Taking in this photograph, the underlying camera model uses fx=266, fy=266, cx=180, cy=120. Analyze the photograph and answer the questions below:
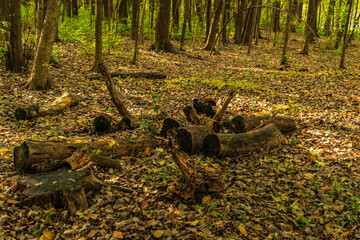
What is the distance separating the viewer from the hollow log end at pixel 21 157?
4422 millimetres

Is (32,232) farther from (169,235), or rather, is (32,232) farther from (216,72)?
(216,72)

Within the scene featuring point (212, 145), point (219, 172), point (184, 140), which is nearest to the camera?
point (219, 172)

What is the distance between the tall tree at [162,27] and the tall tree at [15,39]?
814 cm

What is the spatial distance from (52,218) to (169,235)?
1.67 meters

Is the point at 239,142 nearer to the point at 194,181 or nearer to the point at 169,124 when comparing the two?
the point at 169,124

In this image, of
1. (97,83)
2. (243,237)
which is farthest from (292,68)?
(243,237)

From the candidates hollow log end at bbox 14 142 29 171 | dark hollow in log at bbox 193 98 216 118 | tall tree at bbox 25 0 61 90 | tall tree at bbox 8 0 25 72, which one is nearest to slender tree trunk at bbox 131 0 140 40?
tall tree at bbox 25 0 61 90

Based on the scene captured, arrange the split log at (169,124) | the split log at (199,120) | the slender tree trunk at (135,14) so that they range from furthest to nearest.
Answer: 1. the slender tree trunk at (135,14)
2. the split log at (199,120)
3. the split log at (169,124)

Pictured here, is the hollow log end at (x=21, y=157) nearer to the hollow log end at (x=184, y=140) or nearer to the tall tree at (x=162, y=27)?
the hollow log end at (x=184, y=140)

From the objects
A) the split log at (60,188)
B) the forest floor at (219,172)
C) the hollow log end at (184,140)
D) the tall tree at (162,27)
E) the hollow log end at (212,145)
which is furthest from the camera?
the tall tree at (162,27)

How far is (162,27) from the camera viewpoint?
16.6 m

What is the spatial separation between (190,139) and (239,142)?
1.12m

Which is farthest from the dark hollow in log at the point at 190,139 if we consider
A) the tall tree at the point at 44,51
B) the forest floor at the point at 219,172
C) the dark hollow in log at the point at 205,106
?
the tall tree at the point at 44,51

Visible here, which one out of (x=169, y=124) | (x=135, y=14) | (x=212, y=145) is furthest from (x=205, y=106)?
(x=135, y=14)
